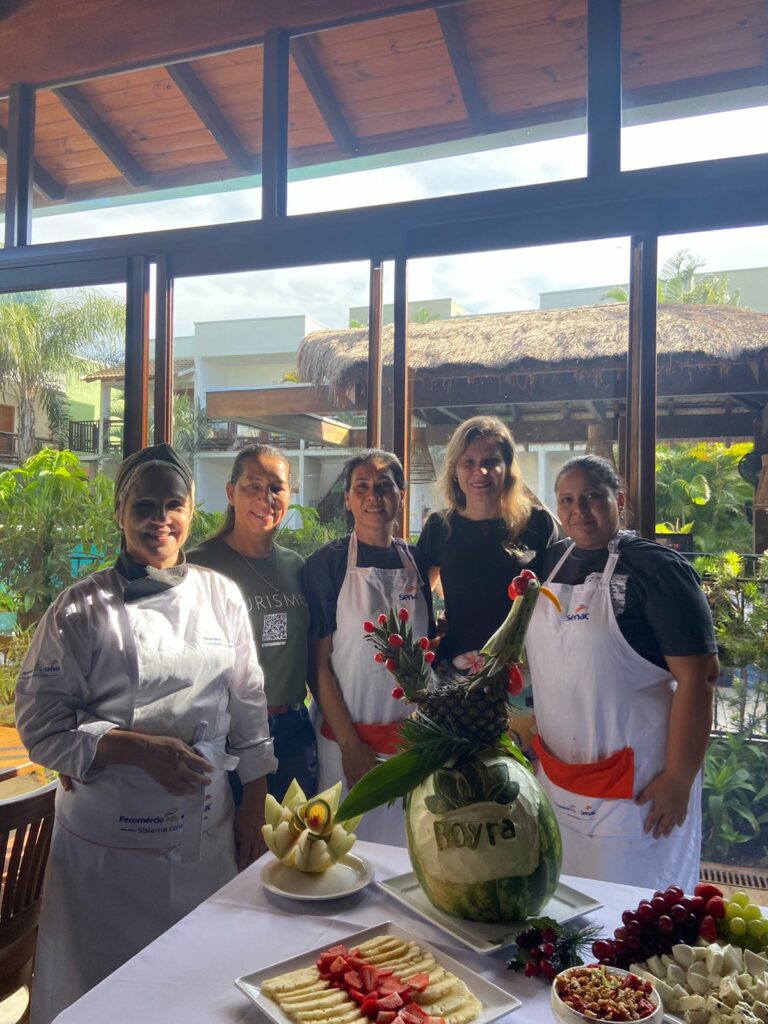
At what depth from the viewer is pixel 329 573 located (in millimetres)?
2484

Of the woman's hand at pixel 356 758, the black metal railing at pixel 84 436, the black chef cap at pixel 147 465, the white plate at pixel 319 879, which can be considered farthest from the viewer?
the black metal railing at pixel 84 436

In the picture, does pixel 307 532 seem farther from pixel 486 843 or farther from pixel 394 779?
pixel 486 843

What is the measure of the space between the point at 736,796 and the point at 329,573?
1431 millimetres

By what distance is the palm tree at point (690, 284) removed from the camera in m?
2.52

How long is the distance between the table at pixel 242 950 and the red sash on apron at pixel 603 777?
0.56 m

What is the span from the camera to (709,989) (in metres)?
1.12

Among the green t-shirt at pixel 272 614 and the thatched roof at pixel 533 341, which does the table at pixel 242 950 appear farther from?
the thatched roof at pixel 533 341

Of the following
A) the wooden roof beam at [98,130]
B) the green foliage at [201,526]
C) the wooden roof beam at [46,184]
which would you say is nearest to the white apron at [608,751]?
the green foliage at [201,526]

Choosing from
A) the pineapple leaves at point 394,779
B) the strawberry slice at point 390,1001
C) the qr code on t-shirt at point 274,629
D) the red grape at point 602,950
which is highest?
the qr code on t-shirt at point 274,629

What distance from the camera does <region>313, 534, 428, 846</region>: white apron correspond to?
238cm

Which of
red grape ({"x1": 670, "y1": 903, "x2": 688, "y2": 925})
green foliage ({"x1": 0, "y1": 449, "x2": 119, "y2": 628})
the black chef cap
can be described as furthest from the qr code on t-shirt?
red grape ({"x1": 670, "y1": 903, "x2": 688, "y2": 925})

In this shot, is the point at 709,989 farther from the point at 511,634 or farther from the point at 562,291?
the point at 562,291

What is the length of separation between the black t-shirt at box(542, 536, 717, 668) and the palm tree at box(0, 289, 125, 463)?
210 centimetres

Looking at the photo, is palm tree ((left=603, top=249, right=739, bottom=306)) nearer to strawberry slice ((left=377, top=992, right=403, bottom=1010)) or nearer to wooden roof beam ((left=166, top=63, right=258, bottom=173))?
wooden roof beam ((left=166, top=63, right=258, bottom=173))
